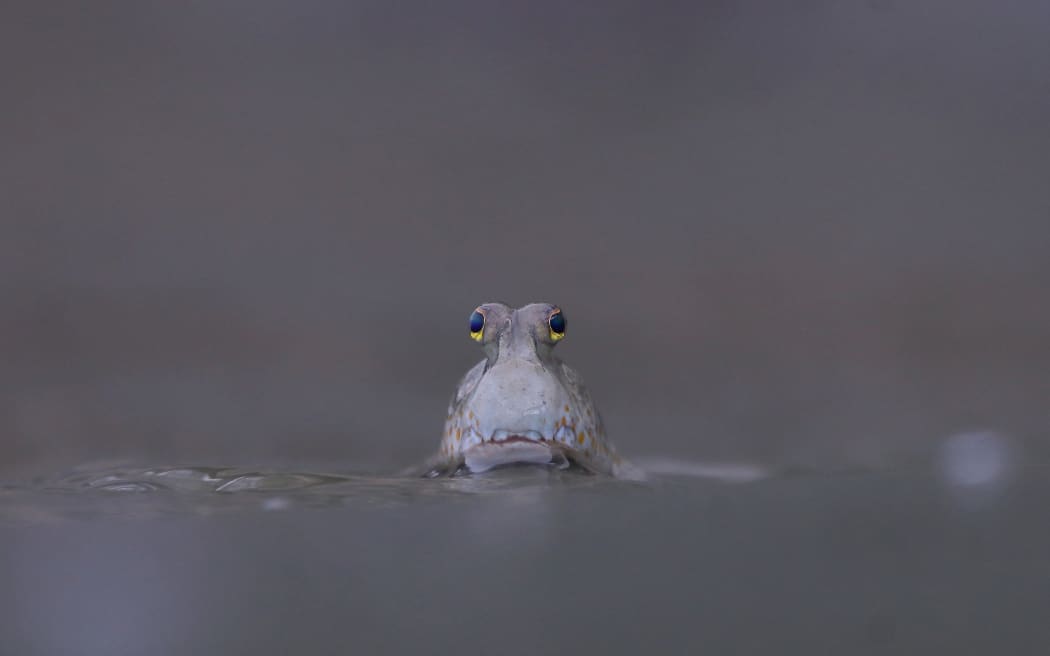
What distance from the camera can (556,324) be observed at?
2094 mm

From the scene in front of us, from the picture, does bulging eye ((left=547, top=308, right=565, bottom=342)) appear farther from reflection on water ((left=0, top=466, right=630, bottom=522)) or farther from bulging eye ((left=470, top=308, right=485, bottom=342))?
reflection on water ((left=0, top=466, right=630, bottom=522))

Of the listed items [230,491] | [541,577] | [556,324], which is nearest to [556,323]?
[556,324]

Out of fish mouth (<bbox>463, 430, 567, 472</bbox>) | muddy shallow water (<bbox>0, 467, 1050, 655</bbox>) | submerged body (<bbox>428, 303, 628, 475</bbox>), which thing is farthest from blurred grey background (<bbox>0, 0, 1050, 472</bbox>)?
muddy shallow water (<bbox>0, 467, 1050, 655</bbox>)

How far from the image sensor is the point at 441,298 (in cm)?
567

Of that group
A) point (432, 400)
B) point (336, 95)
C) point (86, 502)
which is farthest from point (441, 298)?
point (86, 502)

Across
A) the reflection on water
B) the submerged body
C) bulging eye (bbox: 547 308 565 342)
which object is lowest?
the reflection on water

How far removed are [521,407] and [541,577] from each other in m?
0.76

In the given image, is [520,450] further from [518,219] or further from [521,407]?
[518,219]

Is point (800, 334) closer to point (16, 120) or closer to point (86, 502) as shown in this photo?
point (16, 120)

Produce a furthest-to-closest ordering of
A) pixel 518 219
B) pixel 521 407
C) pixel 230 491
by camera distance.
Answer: pixel 518 219, pixel 521 407, pixel 230 491

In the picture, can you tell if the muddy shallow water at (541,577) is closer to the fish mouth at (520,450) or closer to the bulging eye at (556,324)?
the fish mouth at (520,450)

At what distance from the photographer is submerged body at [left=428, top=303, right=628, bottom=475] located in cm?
195

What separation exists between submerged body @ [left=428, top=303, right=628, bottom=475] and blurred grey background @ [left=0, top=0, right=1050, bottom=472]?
9.85 feet

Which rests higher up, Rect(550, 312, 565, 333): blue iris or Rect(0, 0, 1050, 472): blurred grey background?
Rect(0, 0, 1050, 472): blurred grey background
